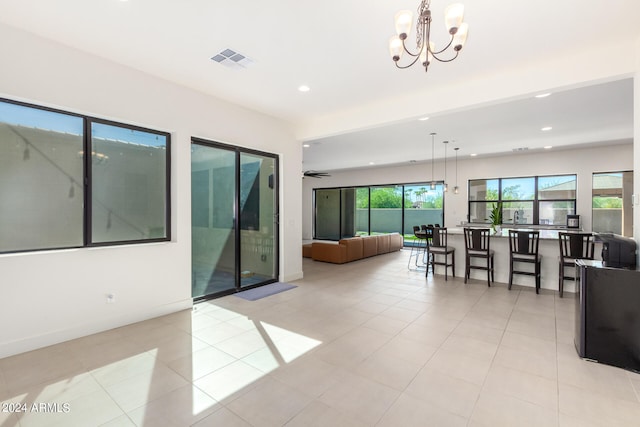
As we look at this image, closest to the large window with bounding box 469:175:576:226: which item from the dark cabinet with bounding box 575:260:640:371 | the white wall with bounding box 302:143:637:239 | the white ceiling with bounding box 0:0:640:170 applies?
the white wall with bounding box 302:143:637:239

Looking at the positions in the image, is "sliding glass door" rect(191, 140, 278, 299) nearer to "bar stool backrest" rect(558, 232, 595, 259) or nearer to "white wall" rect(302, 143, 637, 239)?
"bar stool backrest" rect(558, 232, 595, 259)

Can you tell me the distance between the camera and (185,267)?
4.21m

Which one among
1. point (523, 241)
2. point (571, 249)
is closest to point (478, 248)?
point (523, 241)

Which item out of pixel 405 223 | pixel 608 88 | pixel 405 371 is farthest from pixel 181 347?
pixel 405 223

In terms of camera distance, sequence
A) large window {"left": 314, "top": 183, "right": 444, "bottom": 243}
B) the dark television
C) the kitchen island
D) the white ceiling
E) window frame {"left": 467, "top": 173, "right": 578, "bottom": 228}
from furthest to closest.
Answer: large window {"left": 314, "top": 183, "right": 444, "bottom": 243}
window frame {"left": 467, "top": 173, "right": 578, "bottom": 228}
the kitchen island
the dark television
the white ceiling

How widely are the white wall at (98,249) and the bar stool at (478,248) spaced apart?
462cm

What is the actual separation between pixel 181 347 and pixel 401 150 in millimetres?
7274

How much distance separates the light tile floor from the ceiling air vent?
122 inches

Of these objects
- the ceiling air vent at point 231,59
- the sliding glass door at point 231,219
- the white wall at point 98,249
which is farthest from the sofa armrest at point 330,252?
→ the ceiling air vent at point 231,59

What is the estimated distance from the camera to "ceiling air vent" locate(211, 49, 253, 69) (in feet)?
10.9

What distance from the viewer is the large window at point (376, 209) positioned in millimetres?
10625

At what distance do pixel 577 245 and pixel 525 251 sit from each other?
2.32 feet

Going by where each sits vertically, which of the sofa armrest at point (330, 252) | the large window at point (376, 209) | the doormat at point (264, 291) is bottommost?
the doormat at point (264, 291)

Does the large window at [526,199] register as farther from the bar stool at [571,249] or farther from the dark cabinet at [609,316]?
the dark cabinet at [609,316]
